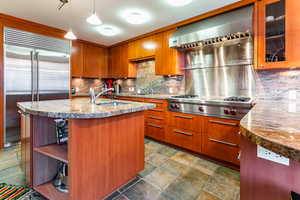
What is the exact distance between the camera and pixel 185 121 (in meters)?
2.51

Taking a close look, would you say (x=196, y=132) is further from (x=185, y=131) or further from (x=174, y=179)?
(x=174, y=179)

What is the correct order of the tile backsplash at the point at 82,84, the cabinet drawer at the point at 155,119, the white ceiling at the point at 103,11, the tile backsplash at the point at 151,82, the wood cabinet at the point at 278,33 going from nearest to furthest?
the wood cabinet at the point at 278,33, the white ceiling at the point at 103,11, the cabinet drawer at the point at 155,119, the tile backsplash at the point at 151,82, the tile backsplash at the point at 82,84

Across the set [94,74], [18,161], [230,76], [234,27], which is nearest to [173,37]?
[234,27]

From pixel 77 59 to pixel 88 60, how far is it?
33cm

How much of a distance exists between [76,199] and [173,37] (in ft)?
9.28

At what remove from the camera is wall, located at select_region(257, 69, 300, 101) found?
2.04 m

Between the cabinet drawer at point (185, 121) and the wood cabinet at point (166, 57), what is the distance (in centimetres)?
96

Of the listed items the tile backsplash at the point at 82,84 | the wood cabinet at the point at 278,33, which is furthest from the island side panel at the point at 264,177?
the tile backsplash at the point at 82,84

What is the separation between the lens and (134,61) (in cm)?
417

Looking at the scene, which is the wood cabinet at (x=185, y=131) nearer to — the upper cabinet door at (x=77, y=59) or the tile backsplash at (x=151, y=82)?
the tile backsplash at (x=151, y=82)

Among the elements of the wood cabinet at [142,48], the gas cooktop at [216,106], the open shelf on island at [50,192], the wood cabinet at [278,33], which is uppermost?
the wood cabinet at [142,48]

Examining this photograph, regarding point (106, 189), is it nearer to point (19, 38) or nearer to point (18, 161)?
point (18, 161)

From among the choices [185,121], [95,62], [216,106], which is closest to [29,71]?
[95,62]

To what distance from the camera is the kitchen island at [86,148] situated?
117 centimetres
